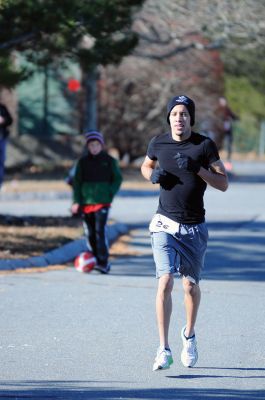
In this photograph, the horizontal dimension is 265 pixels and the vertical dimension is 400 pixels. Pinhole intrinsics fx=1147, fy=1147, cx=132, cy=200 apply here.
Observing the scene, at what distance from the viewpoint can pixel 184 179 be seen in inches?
316

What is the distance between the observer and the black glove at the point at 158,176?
26.1 ft

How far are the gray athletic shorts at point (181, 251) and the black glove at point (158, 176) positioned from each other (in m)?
0.36

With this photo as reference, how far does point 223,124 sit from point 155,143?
2701cm

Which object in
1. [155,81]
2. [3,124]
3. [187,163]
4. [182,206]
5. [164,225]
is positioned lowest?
[164,225]

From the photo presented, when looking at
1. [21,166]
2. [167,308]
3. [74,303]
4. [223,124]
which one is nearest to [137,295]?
[74,303]

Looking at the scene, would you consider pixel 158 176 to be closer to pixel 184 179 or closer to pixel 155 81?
pixel 184 179

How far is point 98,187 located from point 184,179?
532 centimetres

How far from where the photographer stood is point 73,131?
32469 millimetres

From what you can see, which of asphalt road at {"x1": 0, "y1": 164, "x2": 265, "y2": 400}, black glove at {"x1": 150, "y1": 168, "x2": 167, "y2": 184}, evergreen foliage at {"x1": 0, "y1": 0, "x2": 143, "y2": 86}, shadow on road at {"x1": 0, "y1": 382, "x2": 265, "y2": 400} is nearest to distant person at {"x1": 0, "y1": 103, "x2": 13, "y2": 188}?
evergreen foliage at {"x1": 0, "y1": 0, "x2": 143, "y2": 86}

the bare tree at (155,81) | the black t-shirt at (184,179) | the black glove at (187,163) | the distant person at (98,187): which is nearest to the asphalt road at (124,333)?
the distant person at (98,187)

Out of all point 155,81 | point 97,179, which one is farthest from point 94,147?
point 155,81

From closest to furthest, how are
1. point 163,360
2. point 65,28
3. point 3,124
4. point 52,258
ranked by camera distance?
point 163,360, point 52,258, point 65,28, point 3,124

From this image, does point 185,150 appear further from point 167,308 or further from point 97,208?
point 97,208

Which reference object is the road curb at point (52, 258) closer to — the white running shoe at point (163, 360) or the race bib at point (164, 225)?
the race bib at point (164, 225)
